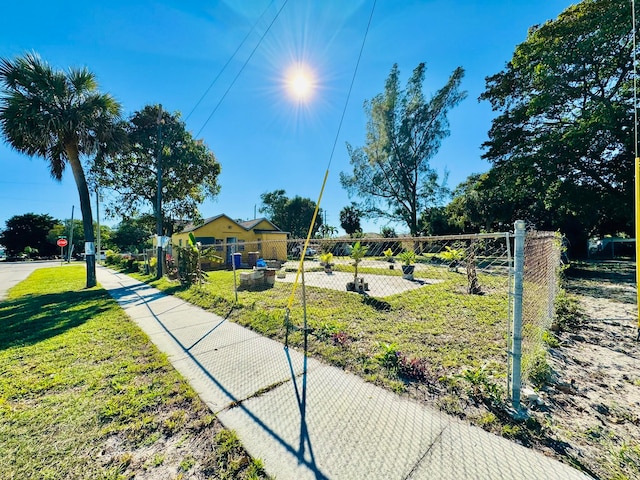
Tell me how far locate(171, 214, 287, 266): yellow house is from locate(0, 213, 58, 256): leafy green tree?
45.8m

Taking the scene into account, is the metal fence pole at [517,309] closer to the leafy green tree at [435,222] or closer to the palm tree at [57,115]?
the palm tree at [57,115]

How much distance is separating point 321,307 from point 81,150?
37.3ft

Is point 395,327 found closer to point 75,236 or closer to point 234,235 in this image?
point 234,235

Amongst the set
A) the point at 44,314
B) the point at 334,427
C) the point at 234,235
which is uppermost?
the point at 234,235

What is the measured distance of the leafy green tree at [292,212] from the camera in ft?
139

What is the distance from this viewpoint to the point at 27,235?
45031 mm

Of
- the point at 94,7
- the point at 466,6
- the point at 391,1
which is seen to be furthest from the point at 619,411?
the point at 94,7

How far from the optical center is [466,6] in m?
6.10

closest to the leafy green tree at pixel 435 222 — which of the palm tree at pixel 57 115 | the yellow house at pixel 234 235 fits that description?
the yellow house at pixel 234 235

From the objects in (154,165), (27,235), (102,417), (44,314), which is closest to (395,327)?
(102,417)

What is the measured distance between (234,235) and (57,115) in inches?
473

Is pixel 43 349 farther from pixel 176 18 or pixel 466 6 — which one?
pixel 466 6

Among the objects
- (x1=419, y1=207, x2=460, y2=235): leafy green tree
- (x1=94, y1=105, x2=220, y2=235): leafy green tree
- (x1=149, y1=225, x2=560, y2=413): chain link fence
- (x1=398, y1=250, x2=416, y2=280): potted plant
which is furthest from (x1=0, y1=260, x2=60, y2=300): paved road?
(x1=419, y1=207, x2=460, y2=235): leafy green tree

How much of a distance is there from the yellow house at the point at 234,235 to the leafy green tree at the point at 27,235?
45850mm
